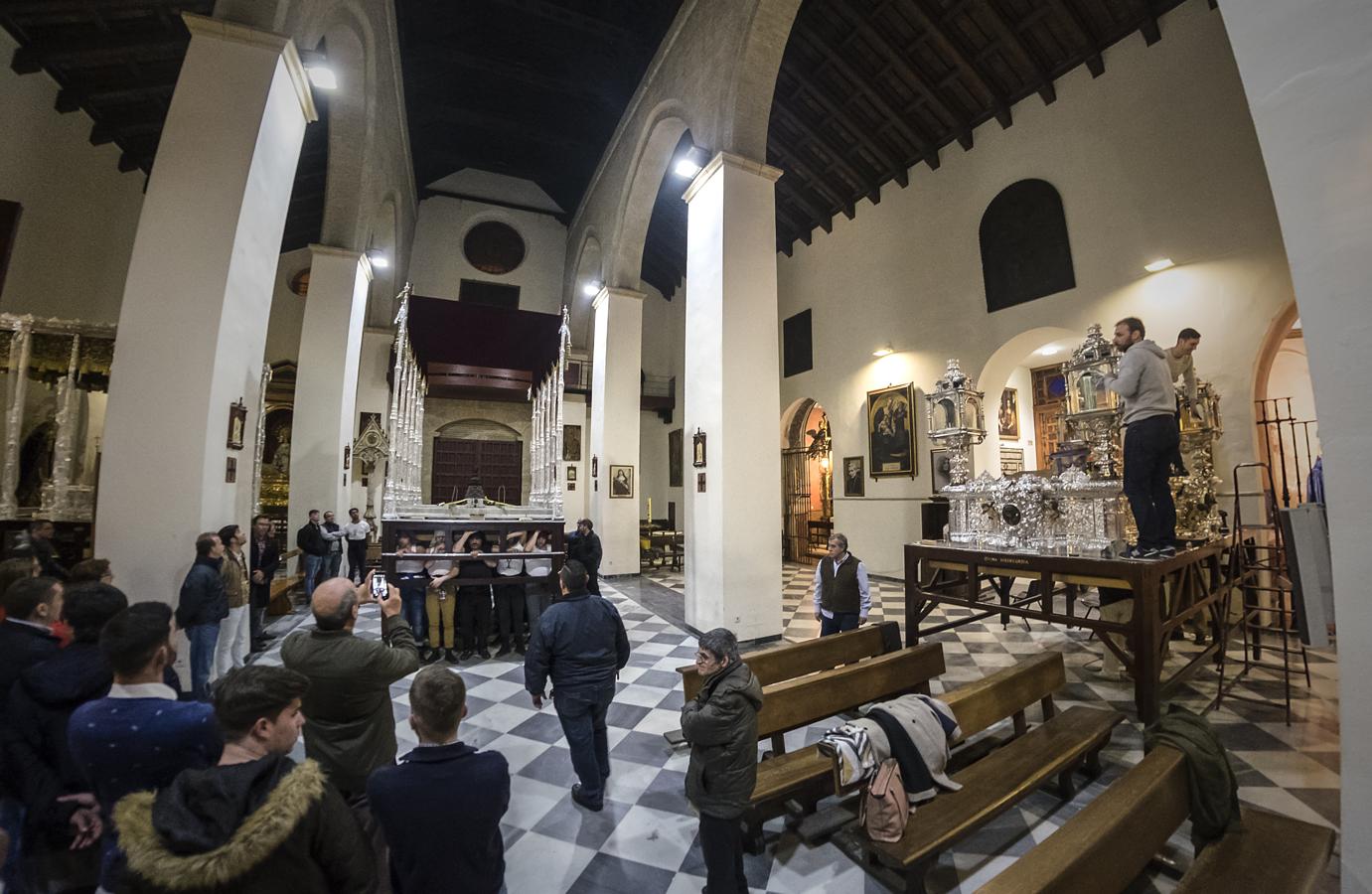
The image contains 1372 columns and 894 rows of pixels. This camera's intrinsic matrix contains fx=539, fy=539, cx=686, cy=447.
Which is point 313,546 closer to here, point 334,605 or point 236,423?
point 236,423

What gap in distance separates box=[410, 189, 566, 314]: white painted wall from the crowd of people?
13046 millimetres

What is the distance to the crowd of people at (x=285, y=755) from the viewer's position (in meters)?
1.02

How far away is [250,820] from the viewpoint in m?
1.00

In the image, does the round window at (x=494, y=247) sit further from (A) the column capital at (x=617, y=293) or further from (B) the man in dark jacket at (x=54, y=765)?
(B) the man in dark jacket at (x=54, y=765)

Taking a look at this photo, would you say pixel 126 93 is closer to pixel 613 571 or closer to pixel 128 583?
pixel 128 583

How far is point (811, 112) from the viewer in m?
9.36

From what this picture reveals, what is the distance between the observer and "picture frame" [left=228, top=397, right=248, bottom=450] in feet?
14.0

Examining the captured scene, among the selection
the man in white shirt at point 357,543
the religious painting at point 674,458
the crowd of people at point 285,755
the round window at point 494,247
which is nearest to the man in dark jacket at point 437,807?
the crowd of people at point 285,755

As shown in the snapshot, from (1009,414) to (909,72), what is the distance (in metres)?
6.03

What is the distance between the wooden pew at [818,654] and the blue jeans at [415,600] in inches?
105

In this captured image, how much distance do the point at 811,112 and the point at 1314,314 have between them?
9555mm

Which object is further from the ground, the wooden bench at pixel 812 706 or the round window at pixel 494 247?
the round window at pixel 494 247

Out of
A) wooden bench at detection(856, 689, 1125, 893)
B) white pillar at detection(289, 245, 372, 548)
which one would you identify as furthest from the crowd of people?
white pillar at detection(289, 245, 372, 548)

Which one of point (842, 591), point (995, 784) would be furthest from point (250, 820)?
point (842, 591)
